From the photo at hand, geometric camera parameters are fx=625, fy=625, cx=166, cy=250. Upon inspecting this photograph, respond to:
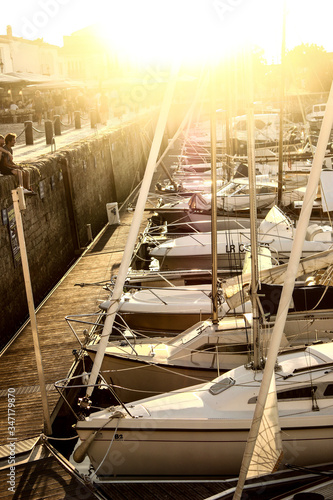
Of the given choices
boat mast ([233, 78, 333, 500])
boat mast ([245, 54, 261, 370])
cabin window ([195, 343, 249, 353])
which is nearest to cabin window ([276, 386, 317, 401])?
boat mast ([245, 54, 261, 370])

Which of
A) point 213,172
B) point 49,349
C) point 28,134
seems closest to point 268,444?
point 213,172

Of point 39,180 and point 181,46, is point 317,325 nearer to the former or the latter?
point 181,46

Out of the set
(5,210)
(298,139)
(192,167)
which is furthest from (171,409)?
(298,139)

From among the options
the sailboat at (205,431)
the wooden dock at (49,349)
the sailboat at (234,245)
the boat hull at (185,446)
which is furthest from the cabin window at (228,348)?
the sailboat at (234,245)

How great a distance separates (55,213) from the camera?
15602mm

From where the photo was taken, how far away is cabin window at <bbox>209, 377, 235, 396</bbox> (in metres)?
6.94

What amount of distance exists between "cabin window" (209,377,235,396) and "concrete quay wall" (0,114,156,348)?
4788mm

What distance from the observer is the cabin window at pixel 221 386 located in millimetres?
6941

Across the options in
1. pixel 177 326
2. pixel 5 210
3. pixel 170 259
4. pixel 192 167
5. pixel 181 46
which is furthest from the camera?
pixel 192 167

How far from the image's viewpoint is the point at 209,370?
8133mm

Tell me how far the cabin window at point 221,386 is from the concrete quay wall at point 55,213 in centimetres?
479

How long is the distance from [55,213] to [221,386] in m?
9.56

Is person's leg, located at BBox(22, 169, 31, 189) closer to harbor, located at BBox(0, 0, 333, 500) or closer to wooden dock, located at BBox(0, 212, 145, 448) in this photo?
harbor, located at BBox(0, 0, 333, 500)

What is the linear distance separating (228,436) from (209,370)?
163 cm
